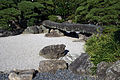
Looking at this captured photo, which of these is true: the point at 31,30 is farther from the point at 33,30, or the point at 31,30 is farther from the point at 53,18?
the point at 53,18

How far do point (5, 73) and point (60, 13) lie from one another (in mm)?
10717

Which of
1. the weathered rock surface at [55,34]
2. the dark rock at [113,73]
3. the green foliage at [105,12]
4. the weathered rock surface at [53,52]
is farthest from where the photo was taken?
the weathered rock surface at [55,34]

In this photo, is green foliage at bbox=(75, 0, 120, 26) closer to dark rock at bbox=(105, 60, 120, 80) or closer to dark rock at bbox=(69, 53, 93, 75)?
dark rock at bbox=(69, 53, 93, 75)

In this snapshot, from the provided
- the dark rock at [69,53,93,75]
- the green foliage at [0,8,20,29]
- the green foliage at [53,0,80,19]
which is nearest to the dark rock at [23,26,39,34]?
the green foliage at [0,8,20,29]

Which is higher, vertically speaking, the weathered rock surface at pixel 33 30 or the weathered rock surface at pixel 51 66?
the weathered rock surface at pixel 51 66

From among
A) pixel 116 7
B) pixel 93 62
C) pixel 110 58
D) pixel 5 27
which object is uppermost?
pixel 116 7

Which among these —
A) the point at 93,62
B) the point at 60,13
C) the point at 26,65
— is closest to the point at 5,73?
the point at 26,65

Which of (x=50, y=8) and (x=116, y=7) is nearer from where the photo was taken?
(x=116, y=7)

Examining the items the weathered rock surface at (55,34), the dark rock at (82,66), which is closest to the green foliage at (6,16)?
the weathered rock surface at (55,34)

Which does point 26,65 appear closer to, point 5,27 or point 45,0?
point 5,27

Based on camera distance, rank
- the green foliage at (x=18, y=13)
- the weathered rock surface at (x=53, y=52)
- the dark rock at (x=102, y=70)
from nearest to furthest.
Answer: the dark rock at (x=102, y=70) < the weathered rock surface at (x=53, y=52) < the green foliage at (x=18, y=13)

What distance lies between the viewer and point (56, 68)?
4.63 metres

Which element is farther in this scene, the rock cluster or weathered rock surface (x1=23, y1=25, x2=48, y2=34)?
weathered rock surface (x1=23, y1=25, x2=48, y2=34)

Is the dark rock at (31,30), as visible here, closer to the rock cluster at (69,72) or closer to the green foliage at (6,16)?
the green foliage at (6,16)
